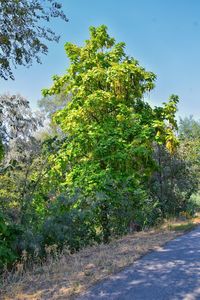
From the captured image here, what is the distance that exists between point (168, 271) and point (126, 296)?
158cm

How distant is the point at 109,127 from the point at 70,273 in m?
8.14

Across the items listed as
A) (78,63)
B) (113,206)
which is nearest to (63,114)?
(78,63)

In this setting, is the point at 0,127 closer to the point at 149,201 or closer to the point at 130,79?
the point at 130,79

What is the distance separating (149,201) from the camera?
1669cm

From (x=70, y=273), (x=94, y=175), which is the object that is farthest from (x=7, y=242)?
(x=94, y=175)

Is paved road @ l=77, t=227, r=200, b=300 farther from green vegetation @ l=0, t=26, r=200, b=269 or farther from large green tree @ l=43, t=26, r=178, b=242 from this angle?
large green tree @ l=43, t=26, r=178, b=242

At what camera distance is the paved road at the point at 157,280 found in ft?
17.3

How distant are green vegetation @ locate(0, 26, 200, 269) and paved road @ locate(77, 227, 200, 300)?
10.2 ft

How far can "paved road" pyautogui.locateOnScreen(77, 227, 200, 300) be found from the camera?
5.26 meters

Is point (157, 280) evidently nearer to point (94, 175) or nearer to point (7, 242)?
point (7, 242)

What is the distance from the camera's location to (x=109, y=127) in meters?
14.0

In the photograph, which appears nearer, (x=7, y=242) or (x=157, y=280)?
(x=157, y=280)

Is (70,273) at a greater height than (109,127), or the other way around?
(109,127)

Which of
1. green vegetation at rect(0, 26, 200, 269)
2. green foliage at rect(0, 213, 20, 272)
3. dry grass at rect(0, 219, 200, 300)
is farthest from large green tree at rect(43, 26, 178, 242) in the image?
green foliage at rect(0, 213, 20, 272)
